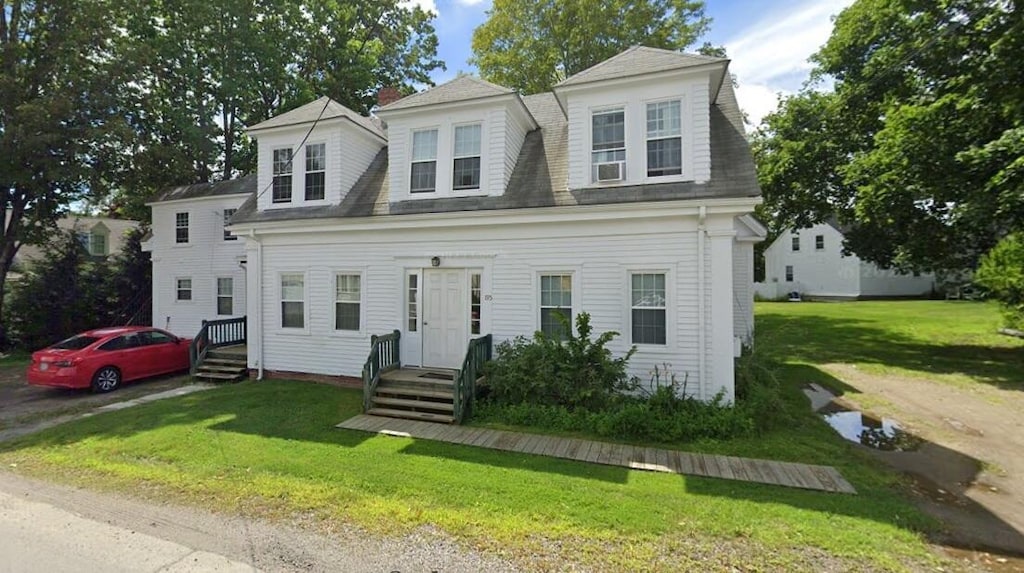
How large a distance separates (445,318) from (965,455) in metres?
9.26

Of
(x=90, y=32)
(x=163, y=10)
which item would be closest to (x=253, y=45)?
(x=163, y=10)

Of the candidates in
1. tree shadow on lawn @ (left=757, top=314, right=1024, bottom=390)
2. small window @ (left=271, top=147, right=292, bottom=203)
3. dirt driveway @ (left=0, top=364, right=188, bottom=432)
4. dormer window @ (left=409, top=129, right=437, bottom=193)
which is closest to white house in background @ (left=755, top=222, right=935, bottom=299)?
tree shadow on lawn @ (left=757, top=314, right=1024, bottom=390)

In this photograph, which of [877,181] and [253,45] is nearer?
[877,181]

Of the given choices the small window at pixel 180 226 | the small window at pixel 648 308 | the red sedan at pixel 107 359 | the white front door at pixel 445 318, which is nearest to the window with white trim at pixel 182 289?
the small window at pixel 180 226

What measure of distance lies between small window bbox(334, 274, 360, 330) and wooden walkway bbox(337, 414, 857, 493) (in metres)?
3.39

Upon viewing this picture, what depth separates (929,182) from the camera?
12547 millimetres

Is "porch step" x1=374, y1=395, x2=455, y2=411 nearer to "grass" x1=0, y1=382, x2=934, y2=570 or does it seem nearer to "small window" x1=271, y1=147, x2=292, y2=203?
"grass" x1=0, y1=382, x2=934, y2=570

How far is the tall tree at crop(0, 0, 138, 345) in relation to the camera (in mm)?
15211

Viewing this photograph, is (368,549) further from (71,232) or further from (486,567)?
(71,232)

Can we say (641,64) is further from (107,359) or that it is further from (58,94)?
(58,94)

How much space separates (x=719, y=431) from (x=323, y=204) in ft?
32.7

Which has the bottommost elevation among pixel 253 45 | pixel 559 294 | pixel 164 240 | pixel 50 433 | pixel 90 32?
pixel 50 433

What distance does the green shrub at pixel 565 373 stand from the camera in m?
7.93

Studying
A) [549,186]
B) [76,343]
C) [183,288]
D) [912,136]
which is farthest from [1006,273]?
[183,288]
